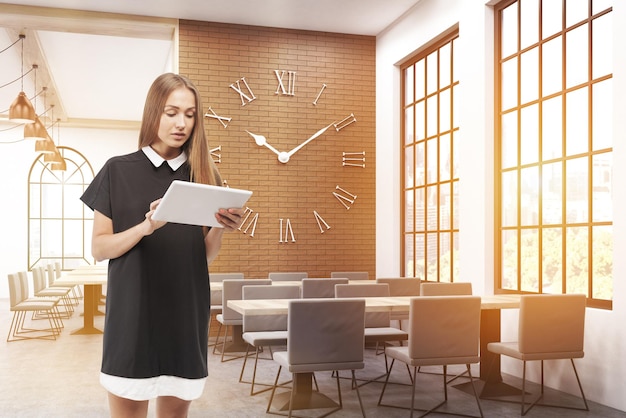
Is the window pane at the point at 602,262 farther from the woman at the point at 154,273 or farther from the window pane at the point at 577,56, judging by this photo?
the woman at the point at 154,273

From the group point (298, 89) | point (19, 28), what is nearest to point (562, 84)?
point (298, 89)

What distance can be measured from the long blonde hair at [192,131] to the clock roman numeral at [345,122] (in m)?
7.35

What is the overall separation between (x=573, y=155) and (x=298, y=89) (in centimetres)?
428

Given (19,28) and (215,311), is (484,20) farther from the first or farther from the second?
(19,28)

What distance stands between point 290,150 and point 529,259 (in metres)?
3.75

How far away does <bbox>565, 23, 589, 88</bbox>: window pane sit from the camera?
553 cm

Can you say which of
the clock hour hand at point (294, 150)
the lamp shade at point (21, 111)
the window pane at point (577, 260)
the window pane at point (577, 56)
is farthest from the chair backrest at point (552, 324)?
the lamp shade at point (21, 111)

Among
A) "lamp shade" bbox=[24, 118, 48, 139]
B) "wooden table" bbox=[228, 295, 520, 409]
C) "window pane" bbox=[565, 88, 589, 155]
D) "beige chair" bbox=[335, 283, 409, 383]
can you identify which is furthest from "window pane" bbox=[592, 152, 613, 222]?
"lamp shade" bbox=[24, 118, 48, 139]

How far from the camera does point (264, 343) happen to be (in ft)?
17.2

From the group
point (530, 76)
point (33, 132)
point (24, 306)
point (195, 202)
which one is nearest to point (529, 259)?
point (530, 76)

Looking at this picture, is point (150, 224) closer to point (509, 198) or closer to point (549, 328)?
point (549, 328)

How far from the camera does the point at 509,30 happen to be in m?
6.61

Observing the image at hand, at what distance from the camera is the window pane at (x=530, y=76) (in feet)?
20.3

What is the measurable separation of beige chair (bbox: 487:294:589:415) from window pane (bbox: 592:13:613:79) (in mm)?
1809
